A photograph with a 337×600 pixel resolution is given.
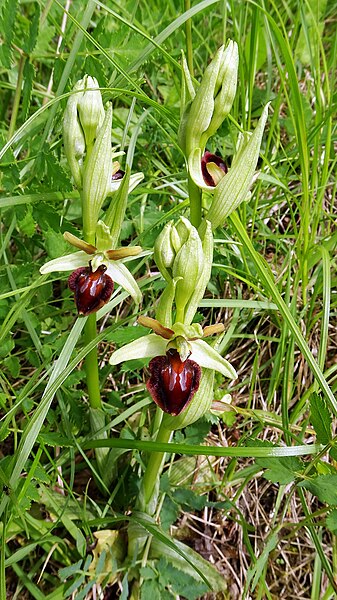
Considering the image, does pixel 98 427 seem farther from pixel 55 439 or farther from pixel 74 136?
pixel 74 136

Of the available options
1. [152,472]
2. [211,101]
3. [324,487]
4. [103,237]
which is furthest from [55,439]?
[211,101]

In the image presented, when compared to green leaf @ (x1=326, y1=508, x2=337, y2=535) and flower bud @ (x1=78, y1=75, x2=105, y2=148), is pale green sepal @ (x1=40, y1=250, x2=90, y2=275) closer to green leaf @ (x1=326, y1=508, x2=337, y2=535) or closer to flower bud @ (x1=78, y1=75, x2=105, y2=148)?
flower bud @ (x1=78, y1=75, x2=105, y2=148)

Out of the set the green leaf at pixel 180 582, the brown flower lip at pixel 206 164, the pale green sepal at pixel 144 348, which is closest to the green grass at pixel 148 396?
the green leaf at pixel 180 582

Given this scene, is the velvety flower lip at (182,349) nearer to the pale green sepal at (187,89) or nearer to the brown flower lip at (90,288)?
the brown flower lip at (90,288)

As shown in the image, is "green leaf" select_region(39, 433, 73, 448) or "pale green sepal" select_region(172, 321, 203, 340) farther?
"green leaf" select_region(39, 433, 73, 448)

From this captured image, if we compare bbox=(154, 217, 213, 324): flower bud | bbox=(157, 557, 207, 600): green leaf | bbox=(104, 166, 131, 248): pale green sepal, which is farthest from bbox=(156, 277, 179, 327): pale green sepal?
bbox=(157, 557, 207, 600): green leaf

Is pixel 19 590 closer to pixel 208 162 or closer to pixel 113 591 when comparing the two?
pixel 113 591

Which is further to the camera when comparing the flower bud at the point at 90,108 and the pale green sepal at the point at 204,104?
the flower bud at the point at 90,108
